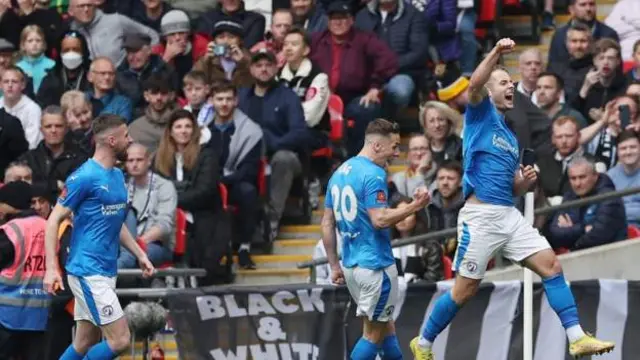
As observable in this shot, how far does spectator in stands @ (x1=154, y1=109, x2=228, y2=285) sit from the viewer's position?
18.9 meters

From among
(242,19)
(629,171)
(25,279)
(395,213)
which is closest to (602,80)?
(629,171)

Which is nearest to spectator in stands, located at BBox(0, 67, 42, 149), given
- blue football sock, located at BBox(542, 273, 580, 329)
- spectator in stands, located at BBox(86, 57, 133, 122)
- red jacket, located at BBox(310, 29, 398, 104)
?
spectator in stands, located at BBox(86, 57, 133, 122)

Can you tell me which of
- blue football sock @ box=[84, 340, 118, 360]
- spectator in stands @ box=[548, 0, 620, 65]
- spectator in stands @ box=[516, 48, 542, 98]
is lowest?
blue football sock @ box=[84, 340, 118, 360]

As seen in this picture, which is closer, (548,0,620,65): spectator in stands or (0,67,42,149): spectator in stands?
(0,67,42,149): spectator in stands

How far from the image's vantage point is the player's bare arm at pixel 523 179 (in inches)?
575

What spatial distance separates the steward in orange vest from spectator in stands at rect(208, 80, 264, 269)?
304 centimetres

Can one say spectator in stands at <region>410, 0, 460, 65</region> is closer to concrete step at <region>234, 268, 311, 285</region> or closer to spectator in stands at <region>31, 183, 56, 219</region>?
concrete step at <region>234, 268, 311, 285</region>

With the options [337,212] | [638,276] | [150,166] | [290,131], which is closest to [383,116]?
[290,131]

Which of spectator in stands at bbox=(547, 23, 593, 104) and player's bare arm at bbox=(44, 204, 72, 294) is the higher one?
spectator in stands at bbox=(547, 23, 593, 104)

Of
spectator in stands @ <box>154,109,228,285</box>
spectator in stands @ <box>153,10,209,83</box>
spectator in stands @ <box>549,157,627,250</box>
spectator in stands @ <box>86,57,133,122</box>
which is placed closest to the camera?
spectator in stands @ <box>549,157,627,250</box>

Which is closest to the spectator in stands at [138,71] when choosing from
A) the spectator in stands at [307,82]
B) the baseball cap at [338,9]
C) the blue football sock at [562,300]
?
the spectator in stands at [307,82]

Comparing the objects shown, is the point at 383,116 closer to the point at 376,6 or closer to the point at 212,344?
the point at 376,6

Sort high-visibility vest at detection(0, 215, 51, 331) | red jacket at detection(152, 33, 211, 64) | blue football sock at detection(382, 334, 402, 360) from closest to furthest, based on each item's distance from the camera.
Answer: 1. blue football sock at detection(382, 334, 402, 360)
2. high-visibility vest at detection(0, 215, 51, 331)
3. red jacket at detection(152, 33, 211, 64)

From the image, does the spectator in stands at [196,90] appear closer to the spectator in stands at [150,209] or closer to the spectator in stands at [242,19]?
the spectator in stands at [242,19]
